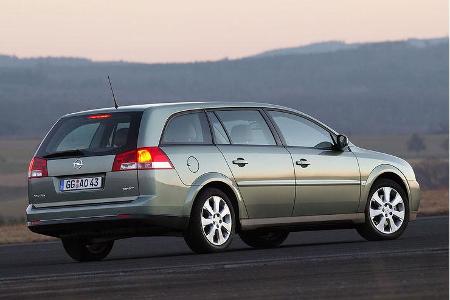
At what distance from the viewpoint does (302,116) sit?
18.2 metres

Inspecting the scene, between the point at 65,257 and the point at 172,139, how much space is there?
2.52 metres

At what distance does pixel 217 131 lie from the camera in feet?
56.4

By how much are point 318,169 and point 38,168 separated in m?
3.20

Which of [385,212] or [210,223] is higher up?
[210,223]

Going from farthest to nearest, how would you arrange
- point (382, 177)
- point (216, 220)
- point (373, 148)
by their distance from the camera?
point (373, 148) < point (382, 177) < point (216, 220)

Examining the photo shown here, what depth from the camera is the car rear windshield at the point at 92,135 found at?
16.5 m

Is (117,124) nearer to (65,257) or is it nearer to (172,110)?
(172,110)

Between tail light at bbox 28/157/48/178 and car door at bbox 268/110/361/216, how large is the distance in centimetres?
270

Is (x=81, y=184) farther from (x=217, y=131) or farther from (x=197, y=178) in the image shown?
(x=217, y=131)

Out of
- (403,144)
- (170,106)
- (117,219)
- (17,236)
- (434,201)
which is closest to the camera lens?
(117,219)

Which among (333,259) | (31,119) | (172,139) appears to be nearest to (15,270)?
(172,139)

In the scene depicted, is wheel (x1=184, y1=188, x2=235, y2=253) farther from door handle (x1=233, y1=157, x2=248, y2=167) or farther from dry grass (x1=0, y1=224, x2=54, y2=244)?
dry grass (x1=0, y1=224, x2=54, y2=244)

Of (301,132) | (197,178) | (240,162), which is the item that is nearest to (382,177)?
(301,132)

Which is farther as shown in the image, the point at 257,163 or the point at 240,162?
the point at 257,163
